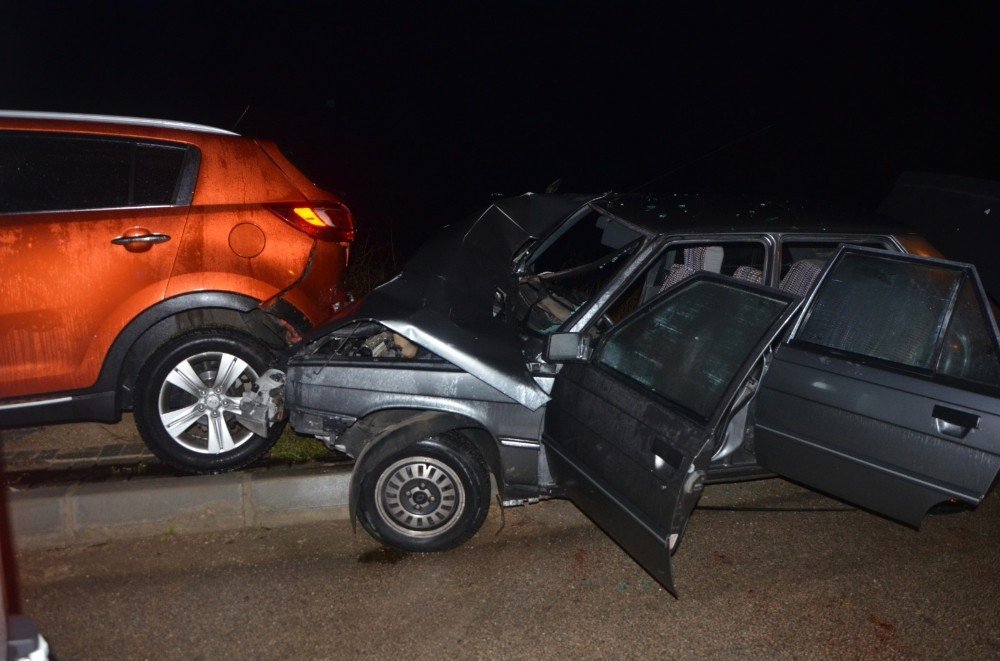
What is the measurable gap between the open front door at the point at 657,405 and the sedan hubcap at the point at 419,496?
531 millimetres

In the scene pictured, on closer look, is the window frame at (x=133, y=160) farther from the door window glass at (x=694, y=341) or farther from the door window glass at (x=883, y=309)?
the door window glass at (x=883, y=309)

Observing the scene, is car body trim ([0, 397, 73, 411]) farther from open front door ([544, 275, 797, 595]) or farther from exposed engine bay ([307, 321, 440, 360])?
open front door ([544, 275, 797, 595])

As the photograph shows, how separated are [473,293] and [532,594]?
1.61 metres

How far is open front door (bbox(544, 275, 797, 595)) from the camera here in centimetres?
320

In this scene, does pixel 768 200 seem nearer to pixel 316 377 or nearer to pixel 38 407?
pixel 316 377

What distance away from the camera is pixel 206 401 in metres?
4.57

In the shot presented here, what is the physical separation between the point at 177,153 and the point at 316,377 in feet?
5.34

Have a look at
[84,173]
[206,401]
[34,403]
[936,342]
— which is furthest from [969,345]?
[34,403]

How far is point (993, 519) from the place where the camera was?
474cm

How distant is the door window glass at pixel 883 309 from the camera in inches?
148

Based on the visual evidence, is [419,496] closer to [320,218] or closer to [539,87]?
[320,218]

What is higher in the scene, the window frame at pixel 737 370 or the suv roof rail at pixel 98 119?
the suv roof rail at pixel 98 119

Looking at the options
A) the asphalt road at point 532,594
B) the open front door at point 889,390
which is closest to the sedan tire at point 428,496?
the asphalt road at point 532,594

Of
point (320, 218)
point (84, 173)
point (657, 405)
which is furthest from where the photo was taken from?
point (320, 218)
